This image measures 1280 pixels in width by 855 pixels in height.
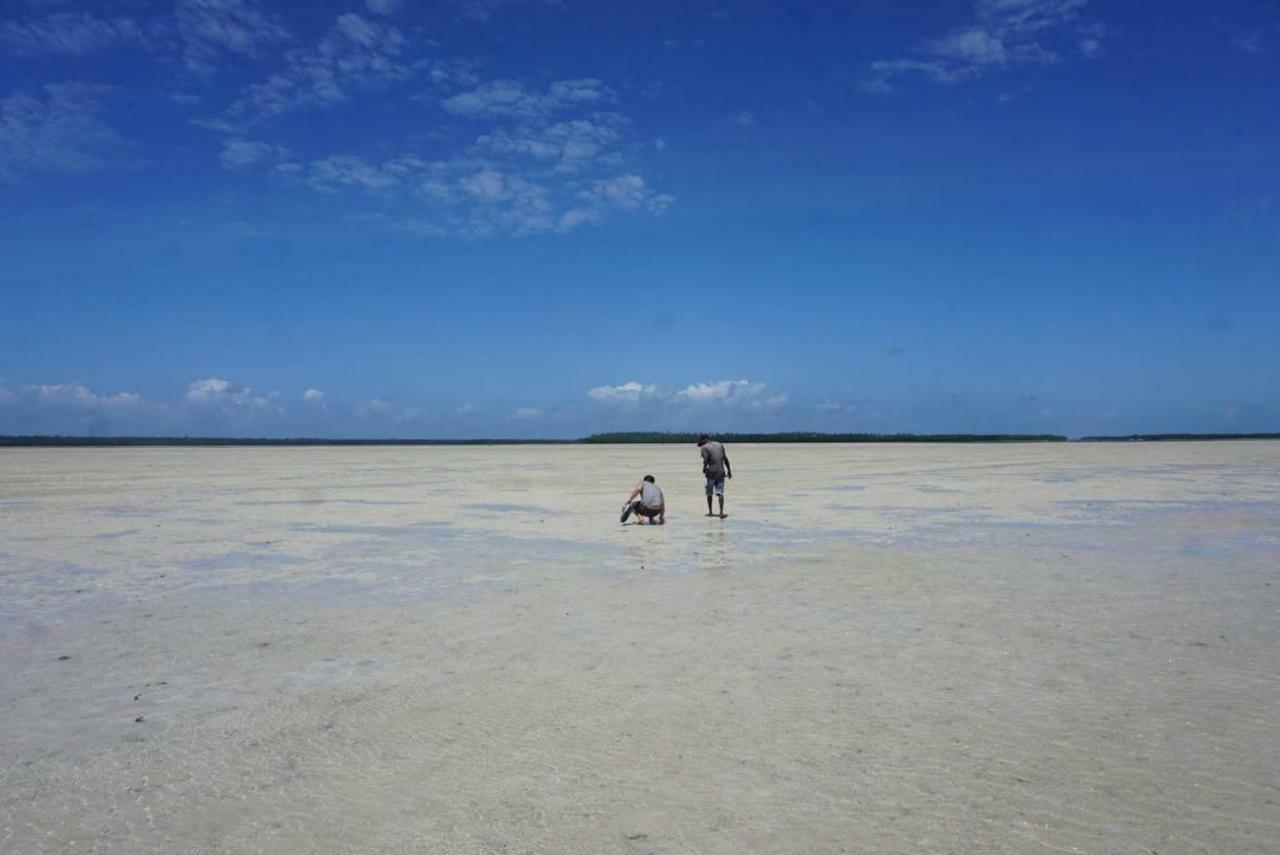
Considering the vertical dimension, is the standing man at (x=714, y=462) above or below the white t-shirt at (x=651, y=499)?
above

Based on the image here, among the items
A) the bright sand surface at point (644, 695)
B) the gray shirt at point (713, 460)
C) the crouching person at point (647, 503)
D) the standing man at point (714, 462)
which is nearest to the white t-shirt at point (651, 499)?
the crouching person at point (647, 503)

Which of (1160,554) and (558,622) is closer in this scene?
(558,622)

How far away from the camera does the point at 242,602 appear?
35.7 feet

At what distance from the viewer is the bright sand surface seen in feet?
15.8

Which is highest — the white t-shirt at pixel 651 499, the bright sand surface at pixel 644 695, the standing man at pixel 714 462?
the standing man at pixel 714 462

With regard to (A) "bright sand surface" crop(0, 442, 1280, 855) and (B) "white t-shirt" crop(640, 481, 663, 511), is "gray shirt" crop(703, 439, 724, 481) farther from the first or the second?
(A) "bright sand surface" crop(0, 442, 1280, 855)

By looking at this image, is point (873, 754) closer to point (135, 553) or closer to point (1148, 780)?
point (1148, 780)

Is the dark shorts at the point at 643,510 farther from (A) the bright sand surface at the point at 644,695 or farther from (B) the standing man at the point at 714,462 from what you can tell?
(A) the bright sand surface at the point at 644,695

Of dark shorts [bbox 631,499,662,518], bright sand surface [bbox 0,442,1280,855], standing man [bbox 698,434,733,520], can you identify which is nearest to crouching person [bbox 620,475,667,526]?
dark shorts [bbox 631,499,662,518]

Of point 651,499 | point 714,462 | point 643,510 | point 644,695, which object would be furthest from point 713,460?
point 644,695

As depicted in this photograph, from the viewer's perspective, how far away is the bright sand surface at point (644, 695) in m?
4.81

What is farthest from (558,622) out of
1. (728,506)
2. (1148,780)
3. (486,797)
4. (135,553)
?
(728,506)

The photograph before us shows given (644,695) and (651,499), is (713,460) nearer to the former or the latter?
(651,499)

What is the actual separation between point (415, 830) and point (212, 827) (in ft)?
3.74
